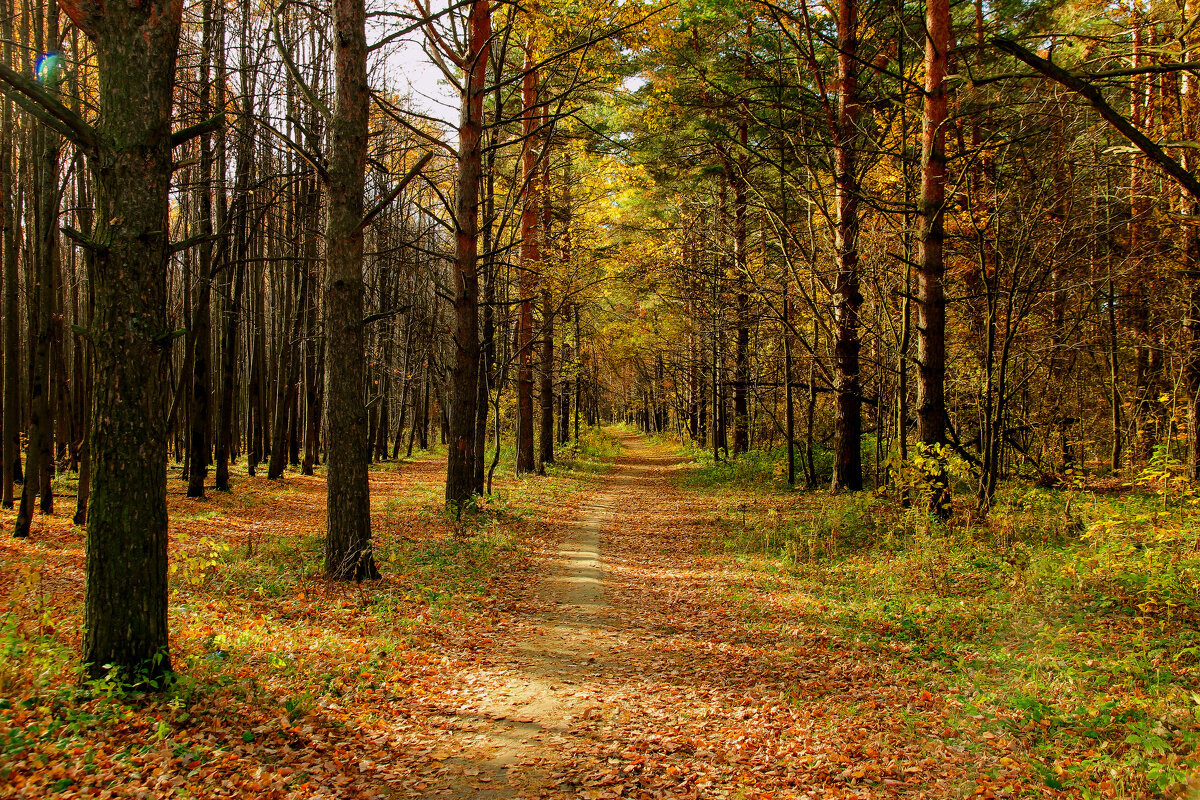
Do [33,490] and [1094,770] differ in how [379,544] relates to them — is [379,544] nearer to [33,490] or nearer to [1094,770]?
[33,490]

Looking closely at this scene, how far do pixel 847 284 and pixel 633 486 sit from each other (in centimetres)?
870

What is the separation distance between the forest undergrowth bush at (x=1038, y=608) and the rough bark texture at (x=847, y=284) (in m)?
2.04

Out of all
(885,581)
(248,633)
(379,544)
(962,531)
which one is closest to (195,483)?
(379,544)

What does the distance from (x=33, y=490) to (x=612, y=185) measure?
43.7ft

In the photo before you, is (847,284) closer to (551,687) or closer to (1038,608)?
(1038,608)

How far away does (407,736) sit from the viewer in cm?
429

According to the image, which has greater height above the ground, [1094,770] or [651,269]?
[651,269]

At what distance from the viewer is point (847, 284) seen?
12211 millimetres

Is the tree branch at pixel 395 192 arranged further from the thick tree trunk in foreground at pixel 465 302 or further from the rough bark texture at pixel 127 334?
the thick tree trunk in foreground at pixel 465 302

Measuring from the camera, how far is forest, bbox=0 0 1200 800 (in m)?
3.89

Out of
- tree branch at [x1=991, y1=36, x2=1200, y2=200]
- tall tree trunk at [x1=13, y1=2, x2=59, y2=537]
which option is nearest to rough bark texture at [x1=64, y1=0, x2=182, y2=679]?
tree branch at [x1=991, y1=36, x2=1200, y2=200]

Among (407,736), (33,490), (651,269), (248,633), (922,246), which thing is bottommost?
(407,736)

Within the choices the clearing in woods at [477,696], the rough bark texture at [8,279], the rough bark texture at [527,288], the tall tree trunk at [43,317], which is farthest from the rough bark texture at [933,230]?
the rough bark texture at [8,279]

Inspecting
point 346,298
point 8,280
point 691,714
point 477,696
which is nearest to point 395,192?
point 346,298
